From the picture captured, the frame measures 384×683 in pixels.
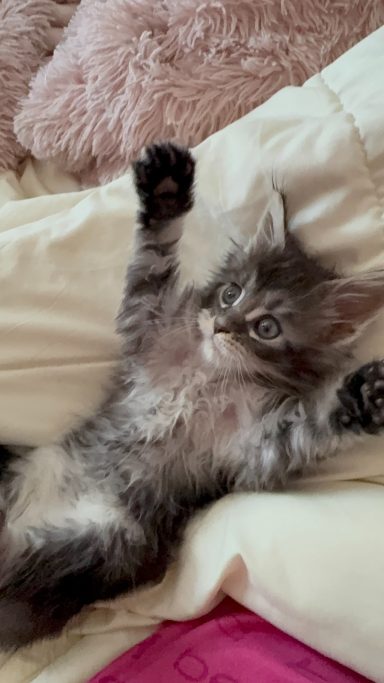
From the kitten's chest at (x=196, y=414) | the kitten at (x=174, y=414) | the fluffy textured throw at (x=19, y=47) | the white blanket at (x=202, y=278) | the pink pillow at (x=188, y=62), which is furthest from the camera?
the fluffy textured throw at (x=19, y=47)

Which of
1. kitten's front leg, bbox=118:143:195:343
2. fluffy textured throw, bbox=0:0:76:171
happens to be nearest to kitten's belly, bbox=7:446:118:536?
kitten's front leg, bbox=118:143:195:343

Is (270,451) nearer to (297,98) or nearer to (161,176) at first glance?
(161,176)

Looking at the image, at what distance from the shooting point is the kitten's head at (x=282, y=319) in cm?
121

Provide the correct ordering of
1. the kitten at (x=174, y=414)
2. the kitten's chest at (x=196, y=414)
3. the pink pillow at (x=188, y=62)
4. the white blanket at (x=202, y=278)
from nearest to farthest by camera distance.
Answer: the white blanket at (x=202, y=278) → the kitten at (x=174, y=414) → the kitten's chest at (x=196, y=414) → the pink pillow at (x=188, y=62)

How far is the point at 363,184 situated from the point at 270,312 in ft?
0.76

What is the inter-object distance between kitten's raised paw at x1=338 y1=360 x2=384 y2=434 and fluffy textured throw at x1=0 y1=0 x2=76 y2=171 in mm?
807

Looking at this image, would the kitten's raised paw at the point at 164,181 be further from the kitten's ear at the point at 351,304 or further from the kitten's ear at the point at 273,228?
the kitten's ear at the point at 351,304

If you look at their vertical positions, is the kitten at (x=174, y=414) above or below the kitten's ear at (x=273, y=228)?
below

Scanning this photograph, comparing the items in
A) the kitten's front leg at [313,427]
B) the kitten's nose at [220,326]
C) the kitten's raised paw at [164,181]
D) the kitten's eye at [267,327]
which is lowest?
the kitten's front leg at [313,427]

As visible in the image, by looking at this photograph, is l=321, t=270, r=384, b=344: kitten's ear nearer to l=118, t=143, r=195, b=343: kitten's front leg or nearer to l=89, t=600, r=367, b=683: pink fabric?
l=118, t=143, r=195, b=343: kitten's front leg

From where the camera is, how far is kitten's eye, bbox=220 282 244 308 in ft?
4.14

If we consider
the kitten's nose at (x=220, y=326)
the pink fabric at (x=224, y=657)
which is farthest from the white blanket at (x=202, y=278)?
the kitten's nose at (x=220, y=326)

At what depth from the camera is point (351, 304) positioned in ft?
3.88

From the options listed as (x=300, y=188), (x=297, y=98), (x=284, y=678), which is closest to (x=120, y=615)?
(x=284, y=678)
